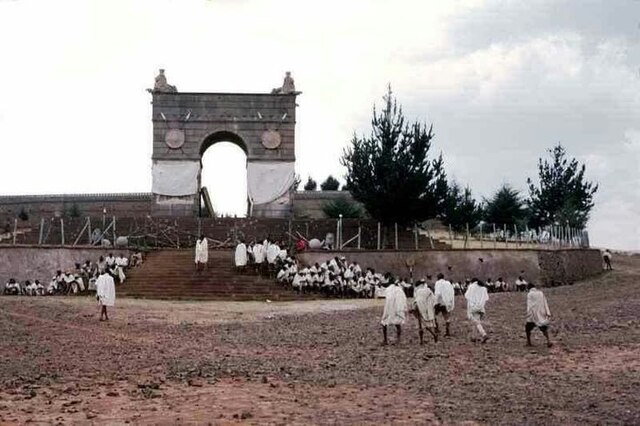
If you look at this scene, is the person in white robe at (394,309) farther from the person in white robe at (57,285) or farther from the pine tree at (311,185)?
the pine tree at (311,185)

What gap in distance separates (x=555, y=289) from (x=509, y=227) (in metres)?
21.2

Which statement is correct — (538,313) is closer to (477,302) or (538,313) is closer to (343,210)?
(477,302)

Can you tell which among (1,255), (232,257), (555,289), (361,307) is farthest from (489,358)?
(1,255)

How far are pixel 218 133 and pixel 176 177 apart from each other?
9.71 feet

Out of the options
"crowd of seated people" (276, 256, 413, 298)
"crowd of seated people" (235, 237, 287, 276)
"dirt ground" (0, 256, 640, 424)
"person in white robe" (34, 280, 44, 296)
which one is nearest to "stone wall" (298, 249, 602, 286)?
"crowd of seated people" (276, 256, 413, 298)

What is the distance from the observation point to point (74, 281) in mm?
28203

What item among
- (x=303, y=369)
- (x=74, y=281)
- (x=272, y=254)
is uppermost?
(x=272, y=254)

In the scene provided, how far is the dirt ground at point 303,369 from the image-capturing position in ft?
34.1

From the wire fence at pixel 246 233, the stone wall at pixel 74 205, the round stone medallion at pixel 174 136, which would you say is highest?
the round stone medallion at pixel 174 136

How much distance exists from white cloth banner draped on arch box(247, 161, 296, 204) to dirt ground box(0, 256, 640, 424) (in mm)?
18431

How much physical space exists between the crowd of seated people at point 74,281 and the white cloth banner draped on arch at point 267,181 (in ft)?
39.3

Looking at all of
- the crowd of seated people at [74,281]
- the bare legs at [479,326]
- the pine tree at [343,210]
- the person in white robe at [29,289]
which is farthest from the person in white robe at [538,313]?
the pine tree at [343,210]

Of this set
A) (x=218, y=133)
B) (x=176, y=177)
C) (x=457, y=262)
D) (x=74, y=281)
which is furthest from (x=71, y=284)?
(x=218, y=133)

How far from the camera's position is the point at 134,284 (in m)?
28.0
